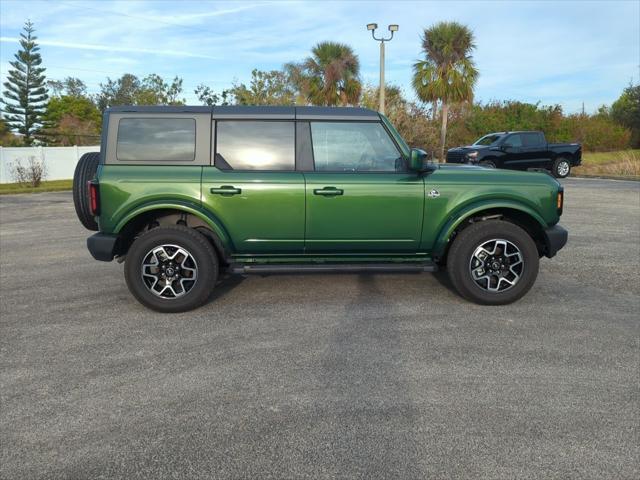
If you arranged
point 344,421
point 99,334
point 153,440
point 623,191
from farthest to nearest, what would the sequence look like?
1. point 623,191
2. point 99,334
3. point 344,421
4. point 153,440

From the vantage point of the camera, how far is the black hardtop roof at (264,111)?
488 centimetres

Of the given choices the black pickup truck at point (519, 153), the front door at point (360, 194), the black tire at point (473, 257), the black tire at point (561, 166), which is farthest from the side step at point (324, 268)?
the black tire at point (561, 166)

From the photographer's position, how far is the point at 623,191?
16016mm

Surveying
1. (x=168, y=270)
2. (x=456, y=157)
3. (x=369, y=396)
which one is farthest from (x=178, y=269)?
(x=456, y=157)

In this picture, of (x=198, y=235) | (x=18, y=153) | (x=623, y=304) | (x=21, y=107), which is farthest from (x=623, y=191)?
(x=21, y=107)

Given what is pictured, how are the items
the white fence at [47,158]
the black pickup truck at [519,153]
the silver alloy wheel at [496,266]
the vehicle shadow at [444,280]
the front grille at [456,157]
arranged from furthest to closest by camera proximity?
the white fence at [47,158], the front grille at [456,157], the black pickup truck at [519,153], the vehicle shadow at [444,280], the silver alloy wheel at [496,266]

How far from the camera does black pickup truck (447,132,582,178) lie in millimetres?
19062

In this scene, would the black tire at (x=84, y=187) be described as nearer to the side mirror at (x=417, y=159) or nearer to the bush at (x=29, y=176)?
the side mirror at (x=417, y=159)

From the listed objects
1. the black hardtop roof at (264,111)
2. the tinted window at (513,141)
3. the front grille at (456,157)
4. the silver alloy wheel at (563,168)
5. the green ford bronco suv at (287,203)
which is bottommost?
the green ford bronco suv at (287,203)

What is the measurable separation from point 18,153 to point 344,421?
1102 inches

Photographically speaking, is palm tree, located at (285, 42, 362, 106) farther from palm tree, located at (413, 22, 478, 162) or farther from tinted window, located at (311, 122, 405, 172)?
tinted window, located at (311, 122, 405, 172)

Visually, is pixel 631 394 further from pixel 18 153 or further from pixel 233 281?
pixel 18 153

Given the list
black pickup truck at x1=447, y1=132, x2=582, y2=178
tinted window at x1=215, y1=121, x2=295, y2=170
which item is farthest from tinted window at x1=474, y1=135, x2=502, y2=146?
tinted window at x1=215, y1=121, x2=295, y2=170

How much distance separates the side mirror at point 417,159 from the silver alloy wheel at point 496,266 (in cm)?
96
